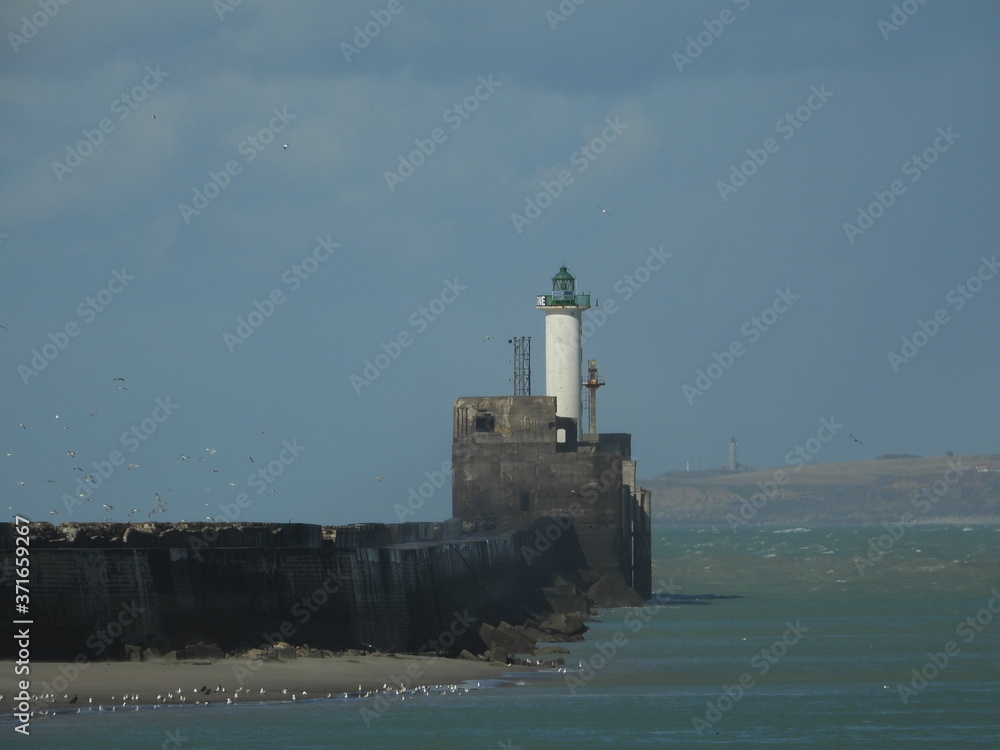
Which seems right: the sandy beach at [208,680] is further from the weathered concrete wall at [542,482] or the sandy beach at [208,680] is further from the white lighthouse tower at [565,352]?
the white lighthouse tower at [565,352]

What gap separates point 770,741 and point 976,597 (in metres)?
38.7

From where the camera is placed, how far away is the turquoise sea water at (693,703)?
81.3 ft

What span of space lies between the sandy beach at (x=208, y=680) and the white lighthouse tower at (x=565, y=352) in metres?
32.7

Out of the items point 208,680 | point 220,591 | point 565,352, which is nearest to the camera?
point 208,680

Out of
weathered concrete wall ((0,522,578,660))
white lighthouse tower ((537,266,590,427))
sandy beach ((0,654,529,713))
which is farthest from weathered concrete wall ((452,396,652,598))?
sandy beach ((0,654,529,713))

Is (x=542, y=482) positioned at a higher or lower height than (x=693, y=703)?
higher

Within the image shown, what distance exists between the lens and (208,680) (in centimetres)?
2744

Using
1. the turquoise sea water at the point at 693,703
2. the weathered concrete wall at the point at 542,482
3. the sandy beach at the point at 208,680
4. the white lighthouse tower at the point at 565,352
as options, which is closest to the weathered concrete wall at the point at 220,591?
the sandy beach at the point at 208,680

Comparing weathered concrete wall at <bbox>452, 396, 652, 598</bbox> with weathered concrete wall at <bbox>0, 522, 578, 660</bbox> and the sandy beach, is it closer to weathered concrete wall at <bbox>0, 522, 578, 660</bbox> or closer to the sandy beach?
weathered concrete wall at <bbox>0, 522, 578, 660</bbox>

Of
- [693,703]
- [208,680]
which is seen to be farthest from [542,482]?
[208,680]

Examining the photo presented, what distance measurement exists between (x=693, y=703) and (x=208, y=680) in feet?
26.0

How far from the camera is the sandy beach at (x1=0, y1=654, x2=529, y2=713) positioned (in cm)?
2605

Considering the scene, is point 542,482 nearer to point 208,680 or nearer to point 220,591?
point 220,591

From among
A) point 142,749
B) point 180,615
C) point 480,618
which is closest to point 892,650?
point 480,618
